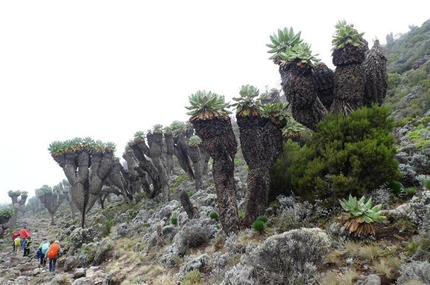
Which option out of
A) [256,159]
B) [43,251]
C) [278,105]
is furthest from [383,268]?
[43,251]

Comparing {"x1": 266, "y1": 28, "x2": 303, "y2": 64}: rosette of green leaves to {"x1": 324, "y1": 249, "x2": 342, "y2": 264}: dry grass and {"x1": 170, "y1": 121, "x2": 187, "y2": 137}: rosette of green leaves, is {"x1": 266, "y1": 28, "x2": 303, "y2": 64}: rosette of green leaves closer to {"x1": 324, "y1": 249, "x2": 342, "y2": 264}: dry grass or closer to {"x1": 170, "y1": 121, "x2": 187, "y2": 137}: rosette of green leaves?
{"x1": 324, "y1": 249, "x2": 342, "y2": 264}: dry grass

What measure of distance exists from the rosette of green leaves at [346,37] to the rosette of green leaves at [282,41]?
123 centimetres

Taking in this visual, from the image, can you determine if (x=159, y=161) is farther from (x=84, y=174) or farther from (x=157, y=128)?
(x=84, y=174)

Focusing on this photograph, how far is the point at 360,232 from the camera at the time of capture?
17.7 ft

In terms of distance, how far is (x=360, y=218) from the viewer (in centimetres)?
557

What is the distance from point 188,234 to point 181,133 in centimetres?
1515

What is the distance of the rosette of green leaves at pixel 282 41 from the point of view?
8.96 m

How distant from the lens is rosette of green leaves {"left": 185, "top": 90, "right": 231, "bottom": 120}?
28.7ft

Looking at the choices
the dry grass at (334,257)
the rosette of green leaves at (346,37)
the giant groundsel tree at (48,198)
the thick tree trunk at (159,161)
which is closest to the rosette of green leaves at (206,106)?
the rosette of green leaves at (346,37)

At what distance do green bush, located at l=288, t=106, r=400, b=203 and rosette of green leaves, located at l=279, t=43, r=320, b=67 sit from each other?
194cm

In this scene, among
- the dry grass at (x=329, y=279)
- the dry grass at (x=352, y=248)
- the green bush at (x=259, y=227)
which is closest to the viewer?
the dry grass at (x=329, y=279)

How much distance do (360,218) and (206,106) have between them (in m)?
5.60

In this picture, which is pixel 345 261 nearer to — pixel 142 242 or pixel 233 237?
pixel 233 237

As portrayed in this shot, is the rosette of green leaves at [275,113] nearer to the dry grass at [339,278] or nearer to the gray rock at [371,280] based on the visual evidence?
the dry grass at [339,278]
